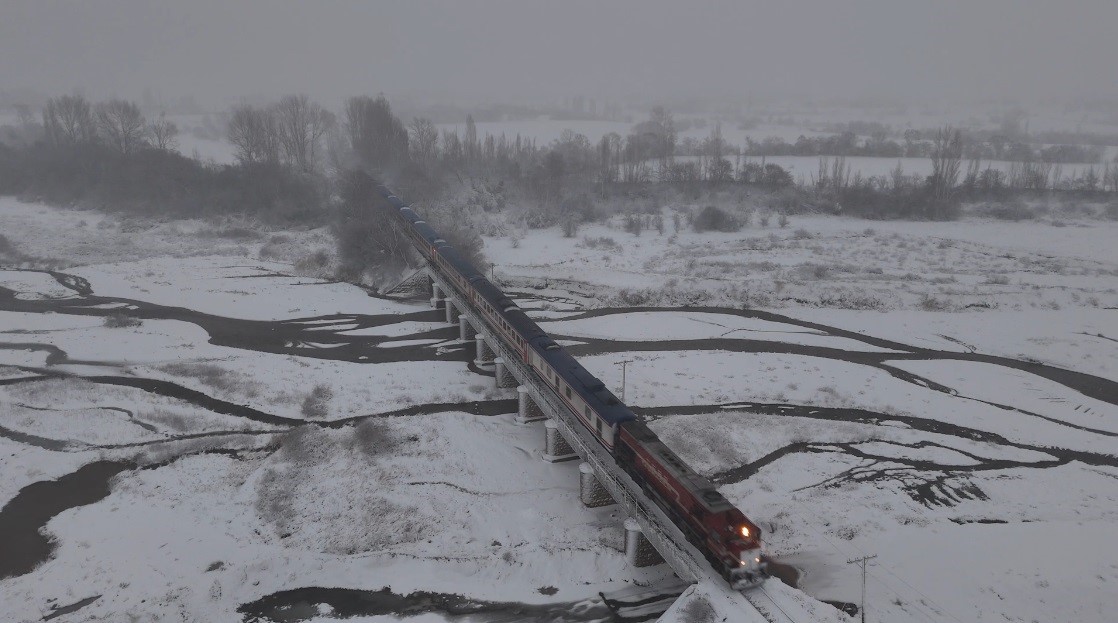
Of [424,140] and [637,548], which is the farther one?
A: [424,140]

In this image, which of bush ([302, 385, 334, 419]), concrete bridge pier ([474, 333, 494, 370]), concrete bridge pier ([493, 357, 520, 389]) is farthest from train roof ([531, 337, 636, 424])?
bush ([302, 385, 334, 419])

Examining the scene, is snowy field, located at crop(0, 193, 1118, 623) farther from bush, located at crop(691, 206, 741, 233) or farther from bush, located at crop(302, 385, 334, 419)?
bush, located at crop(691, 206, 741, 233)

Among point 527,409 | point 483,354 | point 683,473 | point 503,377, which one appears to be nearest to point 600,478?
point 683,473

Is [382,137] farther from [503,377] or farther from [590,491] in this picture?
[590,491]

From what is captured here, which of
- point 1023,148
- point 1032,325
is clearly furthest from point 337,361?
point 1023,148

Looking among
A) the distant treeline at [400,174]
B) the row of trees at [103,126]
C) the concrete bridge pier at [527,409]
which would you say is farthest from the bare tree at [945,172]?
the row of trees at [103,126]

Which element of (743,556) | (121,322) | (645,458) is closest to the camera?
(743,556)

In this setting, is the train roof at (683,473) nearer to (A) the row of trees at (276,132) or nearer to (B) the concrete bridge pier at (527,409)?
(B) the concrete bridge pier at (527,409)
